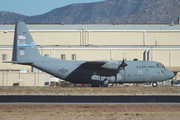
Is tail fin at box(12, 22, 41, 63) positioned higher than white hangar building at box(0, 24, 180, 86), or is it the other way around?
white hangar building at box(0, 24, 180, 86)

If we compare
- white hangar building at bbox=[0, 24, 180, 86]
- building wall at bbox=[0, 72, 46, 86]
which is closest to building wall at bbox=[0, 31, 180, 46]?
white hangar building at bbox=[0, 24, 180, 86]

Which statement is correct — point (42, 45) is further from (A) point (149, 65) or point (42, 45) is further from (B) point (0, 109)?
(B) point (0, 109)

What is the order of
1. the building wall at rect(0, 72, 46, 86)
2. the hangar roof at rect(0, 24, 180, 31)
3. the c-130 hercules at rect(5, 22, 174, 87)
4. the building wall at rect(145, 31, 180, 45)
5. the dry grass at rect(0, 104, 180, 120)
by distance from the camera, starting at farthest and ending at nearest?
the hangar roof at rect(0, 24, 180, 31), the building wall at rect(145, 31, 180, 45), the building wall at rect(0, 72, 46, 86), the c-130 hercules at rect(5, 22, 174, 87), the dry grass at rect(0, 104, 180, 120)

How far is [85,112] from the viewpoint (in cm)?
1697

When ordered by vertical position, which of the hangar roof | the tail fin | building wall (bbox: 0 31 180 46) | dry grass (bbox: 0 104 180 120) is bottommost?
dry grass (bbox: 0 104 180 120)

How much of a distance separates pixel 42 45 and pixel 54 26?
21.1 ft

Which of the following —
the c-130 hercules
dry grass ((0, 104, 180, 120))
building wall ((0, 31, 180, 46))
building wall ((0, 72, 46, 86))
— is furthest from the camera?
building wall ((0, 31, 180, 46))

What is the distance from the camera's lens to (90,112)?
16953 millimetres

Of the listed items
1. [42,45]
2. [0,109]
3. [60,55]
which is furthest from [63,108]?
[42,45]

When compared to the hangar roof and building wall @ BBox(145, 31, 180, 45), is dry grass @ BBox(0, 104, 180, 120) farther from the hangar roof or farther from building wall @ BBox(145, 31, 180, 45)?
building wall @ BBox(145, 31, 180, 45)

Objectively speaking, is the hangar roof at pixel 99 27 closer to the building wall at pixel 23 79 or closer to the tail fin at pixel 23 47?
the building wall at pixel 23 79

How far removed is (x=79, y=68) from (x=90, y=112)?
66.3ft

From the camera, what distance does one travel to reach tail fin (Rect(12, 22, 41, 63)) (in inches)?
1471

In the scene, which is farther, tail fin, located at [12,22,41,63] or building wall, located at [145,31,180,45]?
building wall, located at [145,31,180,45]
